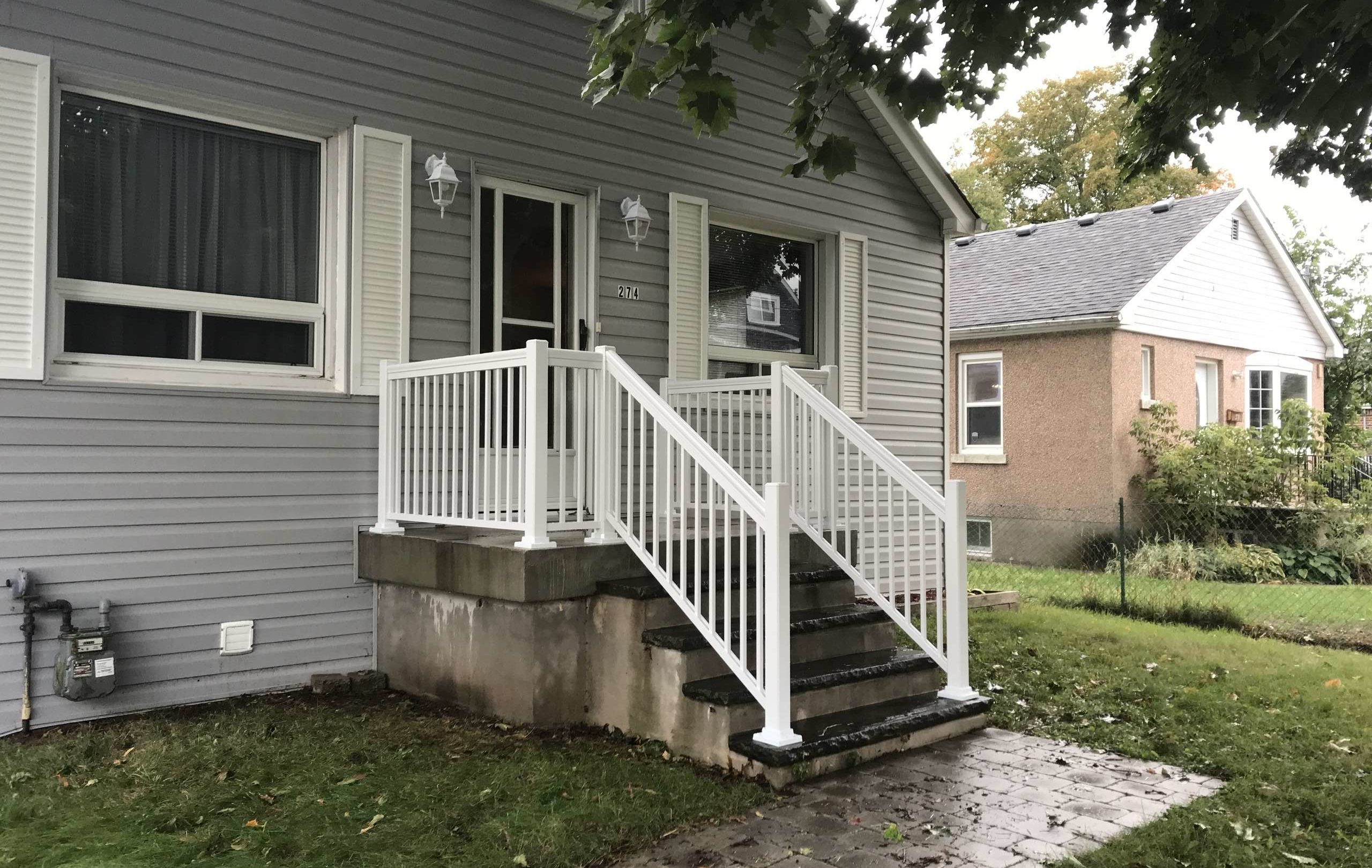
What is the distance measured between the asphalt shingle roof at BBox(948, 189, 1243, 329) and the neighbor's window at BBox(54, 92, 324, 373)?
410 inches

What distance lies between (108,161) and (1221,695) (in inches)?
260

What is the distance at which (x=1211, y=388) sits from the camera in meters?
15.5

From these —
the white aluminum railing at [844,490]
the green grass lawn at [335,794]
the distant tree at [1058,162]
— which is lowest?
→ the green grass lawn at [335,794]

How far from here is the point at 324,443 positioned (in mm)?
5590

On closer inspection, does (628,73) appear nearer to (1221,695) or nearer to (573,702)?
A: (573,702)

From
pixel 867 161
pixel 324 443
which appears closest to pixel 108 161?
pixel 324 443

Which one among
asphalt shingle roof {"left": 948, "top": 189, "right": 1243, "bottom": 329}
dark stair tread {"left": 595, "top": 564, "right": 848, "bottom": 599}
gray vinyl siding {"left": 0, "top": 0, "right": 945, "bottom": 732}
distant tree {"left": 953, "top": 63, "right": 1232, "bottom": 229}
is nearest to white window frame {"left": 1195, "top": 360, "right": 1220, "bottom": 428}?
asphalt shingle roof {"left": 948, "top": 189, "right": 1243, "bottom": 329}

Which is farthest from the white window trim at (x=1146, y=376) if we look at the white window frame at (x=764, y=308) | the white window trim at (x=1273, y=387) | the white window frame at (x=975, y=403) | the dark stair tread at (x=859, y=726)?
the dark stair tread at (x=859, y=726)

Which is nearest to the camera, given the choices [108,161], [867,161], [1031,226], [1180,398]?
[108,161]

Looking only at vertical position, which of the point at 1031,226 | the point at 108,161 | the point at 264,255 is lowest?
the point at 264,255

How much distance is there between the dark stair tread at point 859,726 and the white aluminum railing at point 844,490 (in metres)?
0.13

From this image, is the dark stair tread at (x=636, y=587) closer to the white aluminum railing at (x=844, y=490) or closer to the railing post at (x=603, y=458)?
the railing post at (x=603, y=458)

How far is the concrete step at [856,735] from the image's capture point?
13.4ft

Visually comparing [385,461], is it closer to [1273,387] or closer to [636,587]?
[636,587]
